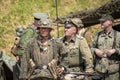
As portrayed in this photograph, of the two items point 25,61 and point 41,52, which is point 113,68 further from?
point 25,61

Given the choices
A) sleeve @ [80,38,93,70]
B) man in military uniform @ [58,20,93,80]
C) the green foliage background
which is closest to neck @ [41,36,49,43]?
man in military uniform @ [58,20,93,80]

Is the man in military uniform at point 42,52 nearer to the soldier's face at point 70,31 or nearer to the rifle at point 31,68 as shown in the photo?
the rifle at point 31,68

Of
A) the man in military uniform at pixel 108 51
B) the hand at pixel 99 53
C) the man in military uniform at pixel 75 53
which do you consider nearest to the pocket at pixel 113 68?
the man in military uniform at pixel 108 51

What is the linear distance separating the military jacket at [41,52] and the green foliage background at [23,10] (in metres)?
10.0

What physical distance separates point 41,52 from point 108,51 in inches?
64.0

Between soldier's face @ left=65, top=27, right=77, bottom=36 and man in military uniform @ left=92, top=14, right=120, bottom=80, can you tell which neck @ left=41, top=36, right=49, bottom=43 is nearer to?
soldier's face @ left=65, top=27, right=77, bottom=36

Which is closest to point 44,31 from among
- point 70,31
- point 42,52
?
point 42,52

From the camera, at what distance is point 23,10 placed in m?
19.2

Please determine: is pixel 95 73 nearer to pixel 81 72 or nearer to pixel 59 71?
pixel 81 72

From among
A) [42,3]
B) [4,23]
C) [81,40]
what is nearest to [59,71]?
[81,40]

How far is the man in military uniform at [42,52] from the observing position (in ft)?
23.0

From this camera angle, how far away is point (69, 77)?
770cm

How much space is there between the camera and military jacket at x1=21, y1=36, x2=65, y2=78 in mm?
7082

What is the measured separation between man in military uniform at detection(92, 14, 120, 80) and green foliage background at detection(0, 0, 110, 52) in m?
9.18
